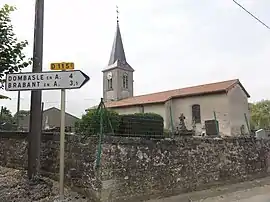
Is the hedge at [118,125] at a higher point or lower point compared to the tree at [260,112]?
lower

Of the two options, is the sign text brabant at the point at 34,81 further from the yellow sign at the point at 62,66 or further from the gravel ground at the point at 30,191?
the gravel ground at the point at 30,191

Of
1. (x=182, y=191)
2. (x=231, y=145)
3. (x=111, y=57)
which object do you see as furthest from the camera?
(x=111, y=57)

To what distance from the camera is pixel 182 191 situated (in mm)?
9828

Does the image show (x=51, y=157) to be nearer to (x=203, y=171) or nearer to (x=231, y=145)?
(x=203, y=171)

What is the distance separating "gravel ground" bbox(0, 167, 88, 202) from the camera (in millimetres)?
7066

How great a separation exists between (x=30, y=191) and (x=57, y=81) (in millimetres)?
3254

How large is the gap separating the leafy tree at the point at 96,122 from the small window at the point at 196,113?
25206 millimetres

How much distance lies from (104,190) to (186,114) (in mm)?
27337

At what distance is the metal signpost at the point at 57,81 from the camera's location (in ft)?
17.5

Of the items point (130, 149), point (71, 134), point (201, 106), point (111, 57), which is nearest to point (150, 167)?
point (130, 149)

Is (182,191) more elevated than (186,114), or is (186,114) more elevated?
(186,114)

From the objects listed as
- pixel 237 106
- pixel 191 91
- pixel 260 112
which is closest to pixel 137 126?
pixel 237 106

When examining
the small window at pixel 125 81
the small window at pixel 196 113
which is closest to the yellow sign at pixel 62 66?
the small window at pixel 196 113

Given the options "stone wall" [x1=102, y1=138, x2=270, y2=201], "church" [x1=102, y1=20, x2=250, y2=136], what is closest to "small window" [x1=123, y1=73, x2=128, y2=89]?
"church" [x1=102, y1=20, x2=250, y2=136]
